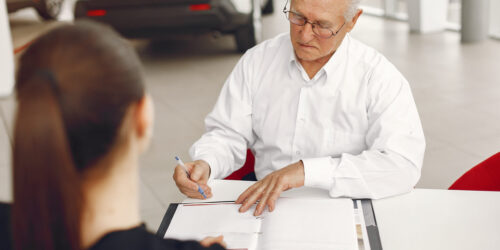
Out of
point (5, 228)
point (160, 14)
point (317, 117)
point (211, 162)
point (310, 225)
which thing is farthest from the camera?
point (160, 14)

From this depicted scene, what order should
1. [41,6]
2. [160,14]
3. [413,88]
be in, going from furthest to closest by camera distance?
[41,6] < [160,14] < [413,88]

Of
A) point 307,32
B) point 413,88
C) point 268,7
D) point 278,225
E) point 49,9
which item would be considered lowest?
point 413,88

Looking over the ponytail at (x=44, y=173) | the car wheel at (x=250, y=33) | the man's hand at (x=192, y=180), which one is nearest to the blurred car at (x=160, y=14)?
the car wheel at (x=250, y=33)

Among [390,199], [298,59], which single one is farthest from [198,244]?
[298,59]

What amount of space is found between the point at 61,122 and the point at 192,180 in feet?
2.98

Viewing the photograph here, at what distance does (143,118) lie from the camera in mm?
783

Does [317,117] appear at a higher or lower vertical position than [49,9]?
higher

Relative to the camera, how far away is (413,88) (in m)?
4.36

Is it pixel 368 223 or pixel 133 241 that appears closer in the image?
pixel 133 241

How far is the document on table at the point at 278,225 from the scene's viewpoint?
1.25 meters

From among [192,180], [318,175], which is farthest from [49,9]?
[318,175]

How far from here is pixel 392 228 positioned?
1.34 meters

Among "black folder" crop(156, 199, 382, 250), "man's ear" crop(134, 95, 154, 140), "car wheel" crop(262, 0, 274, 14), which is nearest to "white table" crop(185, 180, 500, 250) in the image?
"black folder" crop(156, 199, 382, 250)

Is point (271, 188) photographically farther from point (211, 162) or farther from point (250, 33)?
point (250, 33)
